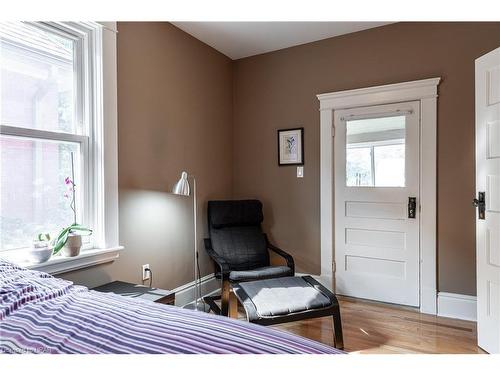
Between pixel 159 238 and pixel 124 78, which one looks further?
pixel 159 238

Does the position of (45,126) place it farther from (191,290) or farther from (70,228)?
(191,290)

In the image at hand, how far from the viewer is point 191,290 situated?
3.04m

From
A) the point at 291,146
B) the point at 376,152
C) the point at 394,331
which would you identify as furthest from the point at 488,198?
the point at 291,146

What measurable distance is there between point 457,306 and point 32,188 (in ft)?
11.0

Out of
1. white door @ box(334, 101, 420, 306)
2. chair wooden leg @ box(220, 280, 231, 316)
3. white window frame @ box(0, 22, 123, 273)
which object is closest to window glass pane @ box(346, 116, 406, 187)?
white door @ box(334, 101, 420, 306)

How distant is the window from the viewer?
179 cm

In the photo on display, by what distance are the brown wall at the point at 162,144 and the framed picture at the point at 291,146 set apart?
68cm

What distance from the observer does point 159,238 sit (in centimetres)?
270

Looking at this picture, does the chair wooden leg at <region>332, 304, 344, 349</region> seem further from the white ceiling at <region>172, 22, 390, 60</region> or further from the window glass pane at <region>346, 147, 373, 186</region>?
the white ceiling at <region>172, 22, 390, 60</region>

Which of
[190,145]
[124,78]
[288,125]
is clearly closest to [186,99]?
[190,145]

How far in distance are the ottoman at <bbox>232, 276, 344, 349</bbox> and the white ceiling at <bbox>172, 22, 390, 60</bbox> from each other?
2.31m

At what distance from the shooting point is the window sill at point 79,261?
182 centimetres
